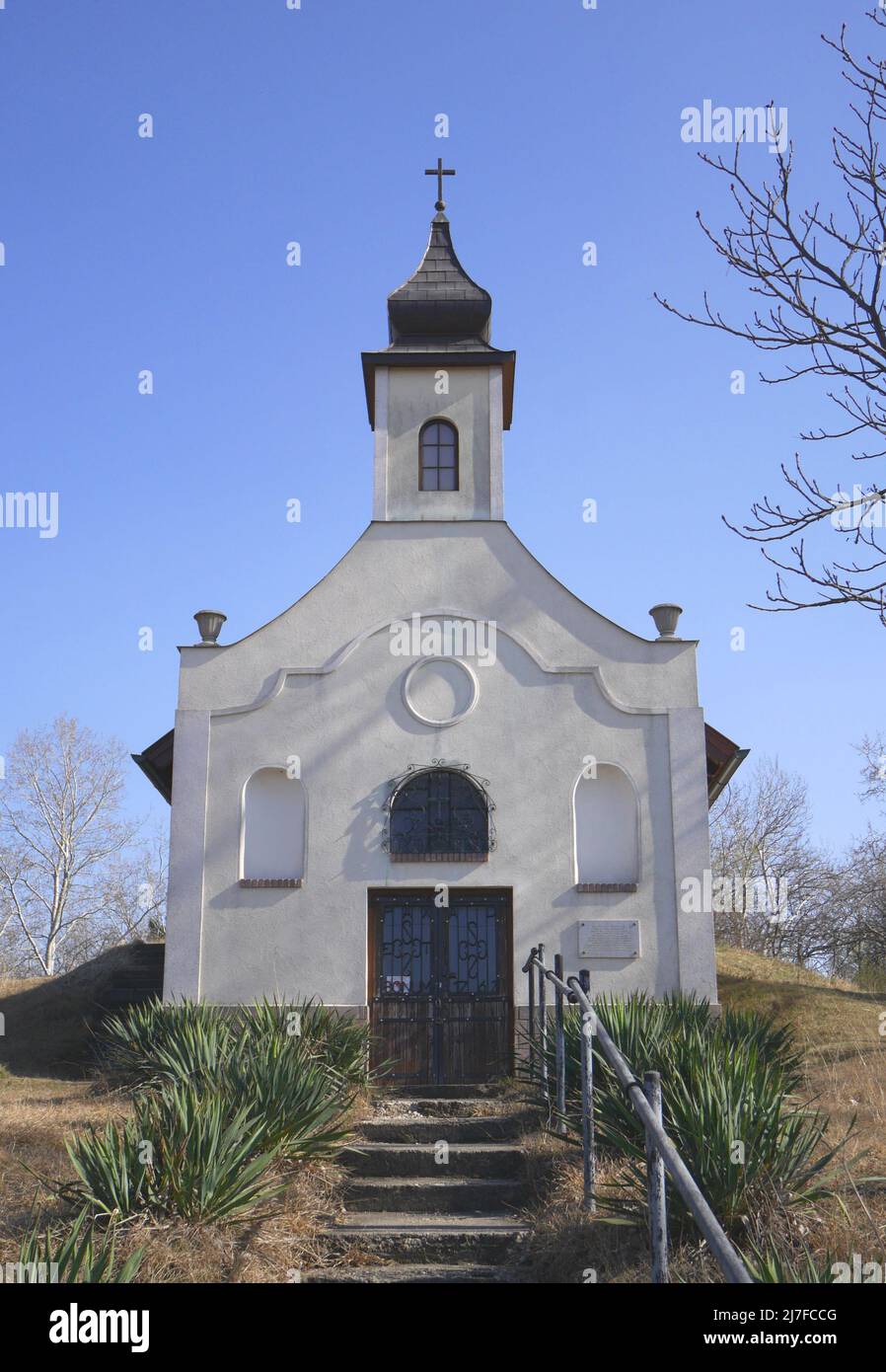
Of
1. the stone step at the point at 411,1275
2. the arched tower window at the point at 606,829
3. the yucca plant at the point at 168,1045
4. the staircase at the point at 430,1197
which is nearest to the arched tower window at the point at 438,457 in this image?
the arched tower window at the point at 606,829

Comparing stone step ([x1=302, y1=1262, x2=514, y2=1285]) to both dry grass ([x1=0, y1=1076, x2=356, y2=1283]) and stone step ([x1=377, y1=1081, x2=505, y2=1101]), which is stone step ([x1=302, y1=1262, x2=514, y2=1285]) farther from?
stone step ([x1=377, y1=1081, x2=505, y2=1101])

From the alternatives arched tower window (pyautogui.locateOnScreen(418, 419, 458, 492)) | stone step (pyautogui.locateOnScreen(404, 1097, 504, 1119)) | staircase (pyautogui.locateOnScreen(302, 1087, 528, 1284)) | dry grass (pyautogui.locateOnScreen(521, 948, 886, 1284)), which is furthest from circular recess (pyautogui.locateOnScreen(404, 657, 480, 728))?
dry grass (pyautogui.locateOnScreen(521, 948, 886, 1284))

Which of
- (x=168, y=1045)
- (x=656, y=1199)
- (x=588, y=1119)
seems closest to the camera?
(x=656, y=1199)

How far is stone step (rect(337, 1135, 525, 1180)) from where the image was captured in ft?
30.8

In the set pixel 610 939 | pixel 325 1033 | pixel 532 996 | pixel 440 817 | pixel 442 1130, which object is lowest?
pixel 442 1130

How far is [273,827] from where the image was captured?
14.5 m

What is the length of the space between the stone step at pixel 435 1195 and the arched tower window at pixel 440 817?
5407 millimetres

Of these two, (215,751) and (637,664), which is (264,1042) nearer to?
(215,751)

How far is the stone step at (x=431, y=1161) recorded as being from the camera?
9.40 metres

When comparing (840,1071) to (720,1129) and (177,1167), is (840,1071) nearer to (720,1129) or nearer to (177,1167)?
(720,1129)

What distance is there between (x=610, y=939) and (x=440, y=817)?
2.39m

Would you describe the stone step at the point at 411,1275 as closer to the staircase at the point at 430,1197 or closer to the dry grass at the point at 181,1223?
the staircase at the point at 430,1197

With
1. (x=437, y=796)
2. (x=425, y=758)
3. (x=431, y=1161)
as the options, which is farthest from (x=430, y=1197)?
(x=425, y=758)

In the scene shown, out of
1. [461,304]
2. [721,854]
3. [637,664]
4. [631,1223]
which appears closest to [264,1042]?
[631,1223]
